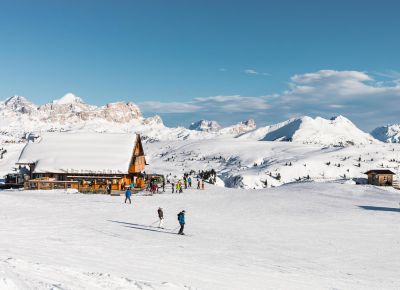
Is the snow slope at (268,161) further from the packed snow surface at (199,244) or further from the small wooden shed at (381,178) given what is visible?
the packed snow surface at (199,244)

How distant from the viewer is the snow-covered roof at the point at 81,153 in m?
45.6

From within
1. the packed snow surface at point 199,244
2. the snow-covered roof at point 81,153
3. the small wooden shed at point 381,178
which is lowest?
the packed snow surface at point 199,244

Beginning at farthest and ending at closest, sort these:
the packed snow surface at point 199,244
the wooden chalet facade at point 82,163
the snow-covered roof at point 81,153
Result: the snow-covered roof at point 81,153, the wooden chalet facade at point 82,163, the packed snow surface at point 199,244

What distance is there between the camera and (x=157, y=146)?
185 meters

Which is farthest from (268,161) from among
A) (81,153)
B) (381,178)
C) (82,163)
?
(82,163)

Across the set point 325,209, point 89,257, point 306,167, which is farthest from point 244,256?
point 306,167

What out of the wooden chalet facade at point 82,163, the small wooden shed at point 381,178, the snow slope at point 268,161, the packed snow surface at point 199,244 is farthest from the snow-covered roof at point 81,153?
the small wooden shed at point 381,178

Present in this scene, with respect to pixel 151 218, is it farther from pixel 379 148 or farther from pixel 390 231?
pixel 379 148

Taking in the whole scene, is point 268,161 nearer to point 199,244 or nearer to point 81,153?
point 81,153

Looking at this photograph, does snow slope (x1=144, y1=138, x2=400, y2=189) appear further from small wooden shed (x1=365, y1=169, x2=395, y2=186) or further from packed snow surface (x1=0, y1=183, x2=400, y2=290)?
packed snow surface (x1=0, y1=183, x2=400, y2=290)

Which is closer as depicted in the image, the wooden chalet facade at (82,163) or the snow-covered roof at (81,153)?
the wooden chalet facade at (82,163)

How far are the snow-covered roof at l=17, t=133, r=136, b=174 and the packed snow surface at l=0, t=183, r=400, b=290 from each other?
9665 mm

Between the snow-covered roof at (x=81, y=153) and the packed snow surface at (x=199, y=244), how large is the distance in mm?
9665

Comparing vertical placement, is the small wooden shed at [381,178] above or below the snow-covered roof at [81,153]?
below
